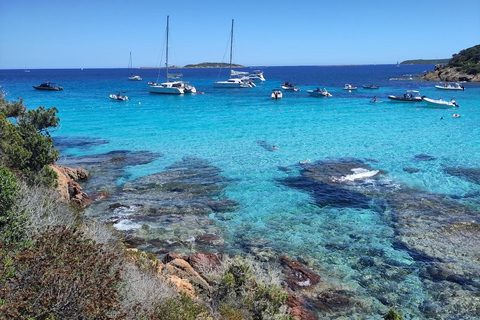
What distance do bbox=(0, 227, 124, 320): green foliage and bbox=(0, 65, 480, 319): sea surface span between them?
19.6 feet

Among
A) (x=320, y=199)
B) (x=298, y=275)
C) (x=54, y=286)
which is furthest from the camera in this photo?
(x=320, y=199)

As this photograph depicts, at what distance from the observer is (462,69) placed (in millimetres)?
95938

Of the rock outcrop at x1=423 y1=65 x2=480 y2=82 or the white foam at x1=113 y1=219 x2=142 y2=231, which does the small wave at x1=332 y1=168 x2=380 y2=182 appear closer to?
the white foam at x1=113 y1=219 x2=142 y2=231

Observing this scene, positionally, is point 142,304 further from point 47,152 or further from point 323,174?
point 323,174

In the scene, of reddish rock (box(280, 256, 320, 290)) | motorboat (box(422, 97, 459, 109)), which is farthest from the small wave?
motorboat (box(422, 97, 459, 109))

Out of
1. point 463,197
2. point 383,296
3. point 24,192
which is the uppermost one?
point 24,192

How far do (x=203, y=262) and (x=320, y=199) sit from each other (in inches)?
309

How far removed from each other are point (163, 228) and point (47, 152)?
18.5 feet

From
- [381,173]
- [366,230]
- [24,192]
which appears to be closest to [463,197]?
[381,173]

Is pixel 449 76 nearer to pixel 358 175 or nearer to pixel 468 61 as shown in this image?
pixel 468 61

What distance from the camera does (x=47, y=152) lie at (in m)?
14.8

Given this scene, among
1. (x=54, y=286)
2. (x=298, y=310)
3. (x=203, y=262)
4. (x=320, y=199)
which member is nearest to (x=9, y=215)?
(x=54, y=286)

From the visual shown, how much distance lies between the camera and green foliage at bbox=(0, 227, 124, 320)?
203 inches

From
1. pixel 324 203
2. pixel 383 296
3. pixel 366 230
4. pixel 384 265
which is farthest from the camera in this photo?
pixel 324 203
